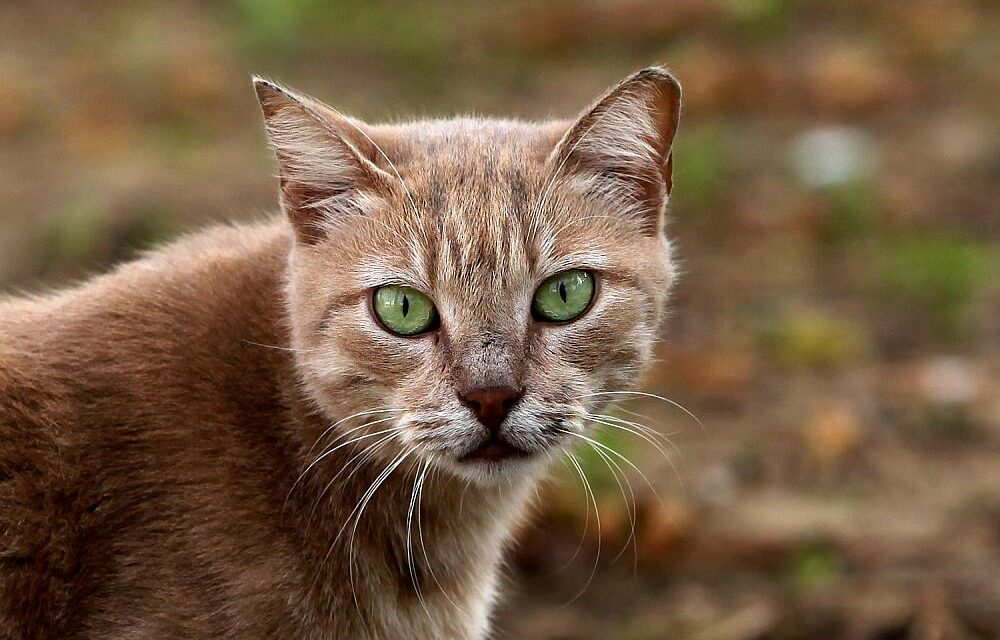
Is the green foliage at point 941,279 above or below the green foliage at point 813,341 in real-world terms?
above

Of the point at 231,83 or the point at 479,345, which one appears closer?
the point at 479,345

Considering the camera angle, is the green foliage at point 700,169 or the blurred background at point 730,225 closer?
the blurred background at point 730,225

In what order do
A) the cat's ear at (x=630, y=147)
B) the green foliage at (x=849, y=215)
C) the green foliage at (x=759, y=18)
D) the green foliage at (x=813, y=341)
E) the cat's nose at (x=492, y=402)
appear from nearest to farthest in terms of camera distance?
the cat's nose at (x=492, y=402)
the cat's ear at (x=630, y=147)
the green foliage at (x=813, y=341)
the green foliage at (x=849, y=215)
the green foliage at (x=759, y=18)

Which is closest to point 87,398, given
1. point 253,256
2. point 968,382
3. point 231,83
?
point 253,256

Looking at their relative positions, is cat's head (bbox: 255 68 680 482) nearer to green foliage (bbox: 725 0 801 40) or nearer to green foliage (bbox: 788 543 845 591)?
green foliage (bbox: 788 543 845 591)

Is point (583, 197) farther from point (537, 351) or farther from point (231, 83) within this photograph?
point (231, 83)

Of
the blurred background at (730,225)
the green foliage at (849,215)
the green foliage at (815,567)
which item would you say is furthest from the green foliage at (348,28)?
the green foliage at (815,567)

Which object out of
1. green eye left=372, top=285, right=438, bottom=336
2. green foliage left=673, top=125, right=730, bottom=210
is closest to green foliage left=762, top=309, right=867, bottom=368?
green foliage left=673, top=125, right=730, bottom=210

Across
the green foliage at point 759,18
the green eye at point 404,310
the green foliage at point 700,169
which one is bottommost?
the green foliage at point 700,169

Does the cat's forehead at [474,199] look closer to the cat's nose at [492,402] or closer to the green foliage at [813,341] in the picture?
the cat's nose at [492,402]
